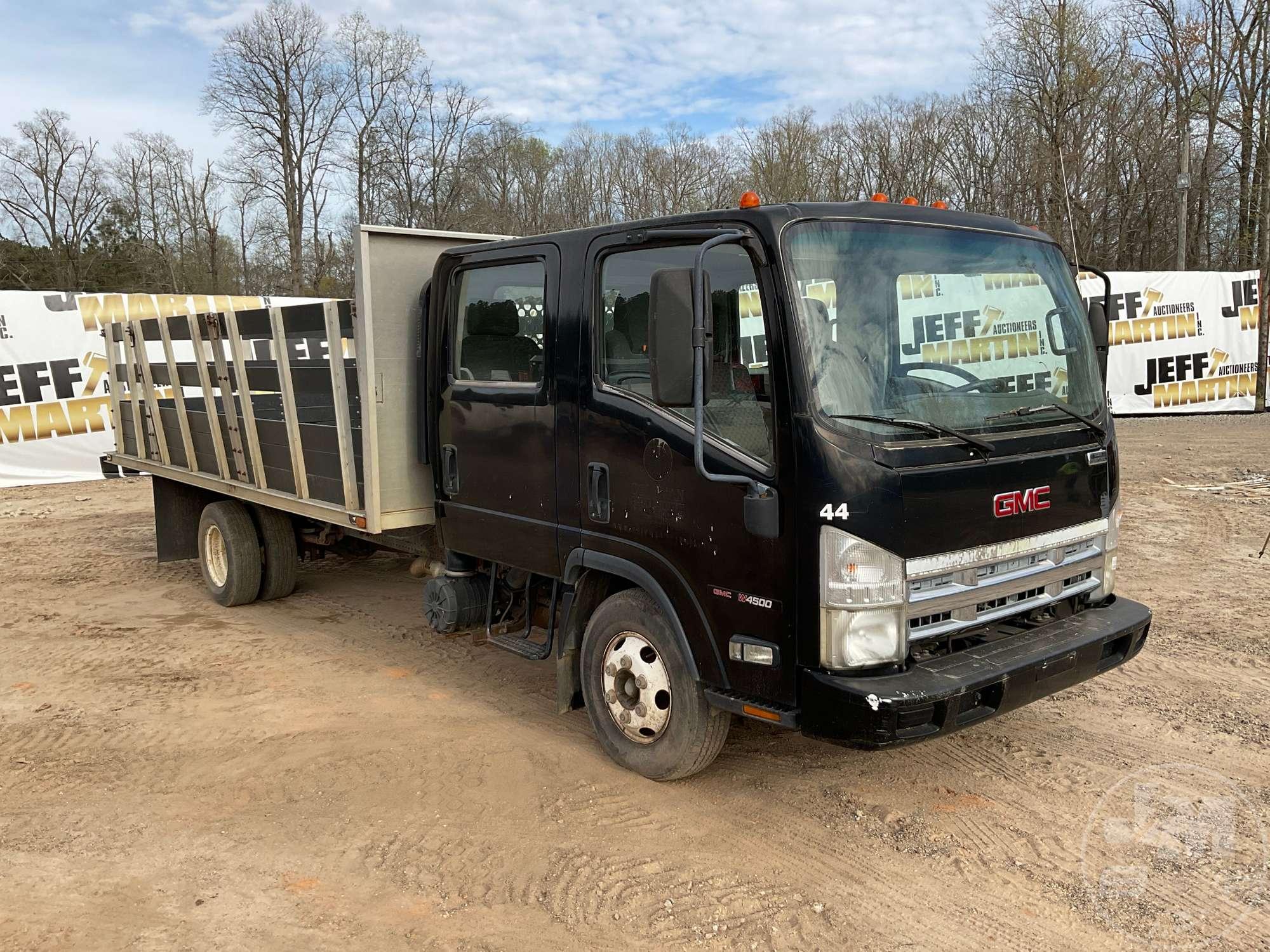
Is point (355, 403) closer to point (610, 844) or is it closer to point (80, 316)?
point (610, 844)

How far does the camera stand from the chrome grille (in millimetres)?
3424

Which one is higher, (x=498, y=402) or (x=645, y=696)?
(x=498, y=402)

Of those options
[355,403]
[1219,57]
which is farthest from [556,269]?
[1219,57]

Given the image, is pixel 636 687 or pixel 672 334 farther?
pixel 636 687

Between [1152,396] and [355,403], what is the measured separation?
60.9ft

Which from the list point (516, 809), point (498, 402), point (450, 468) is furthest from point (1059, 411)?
point (450, 468)

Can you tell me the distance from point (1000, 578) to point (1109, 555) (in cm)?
83

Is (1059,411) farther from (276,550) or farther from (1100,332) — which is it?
(276,550)

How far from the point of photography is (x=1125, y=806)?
3.80 m

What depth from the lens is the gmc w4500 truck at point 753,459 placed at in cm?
332

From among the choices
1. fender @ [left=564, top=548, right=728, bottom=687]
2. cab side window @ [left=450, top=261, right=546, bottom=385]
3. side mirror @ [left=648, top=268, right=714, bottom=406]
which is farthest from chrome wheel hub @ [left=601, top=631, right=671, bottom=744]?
cab side window @ [left=450, top=261, right=546, bottom=385]

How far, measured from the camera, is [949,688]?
328 centimetres

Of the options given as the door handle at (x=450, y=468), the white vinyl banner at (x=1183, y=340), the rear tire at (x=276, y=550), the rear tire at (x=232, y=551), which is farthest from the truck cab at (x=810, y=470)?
the white vinyl banner at (x=1183, y=340)

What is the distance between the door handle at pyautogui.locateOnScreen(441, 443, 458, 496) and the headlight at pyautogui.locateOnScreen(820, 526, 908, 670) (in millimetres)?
2354
